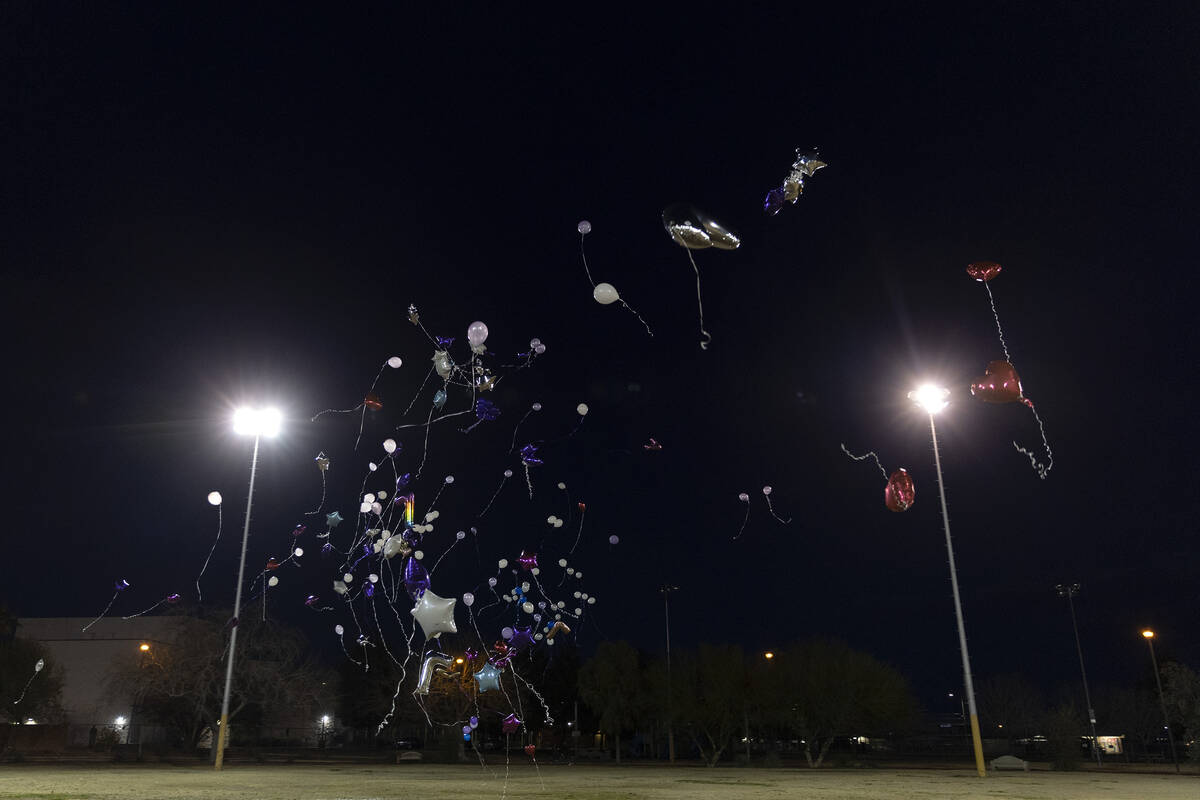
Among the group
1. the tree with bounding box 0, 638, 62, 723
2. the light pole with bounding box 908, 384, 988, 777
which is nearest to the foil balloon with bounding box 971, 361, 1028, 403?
the light pole with bounding box 908, 384, 988, 777

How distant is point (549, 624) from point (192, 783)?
931 centimetres

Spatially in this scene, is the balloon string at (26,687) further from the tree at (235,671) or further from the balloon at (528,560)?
the balloon at (528,560)

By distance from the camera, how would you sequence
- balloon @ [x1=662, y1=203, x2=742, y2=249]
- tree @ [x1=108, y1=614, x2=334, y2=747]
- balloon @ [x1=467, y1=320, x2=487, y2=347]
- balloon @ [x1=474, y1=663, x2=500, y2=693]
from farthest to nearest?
tree @ [x1=108, y1=614, x2=334, y2=747]
balloon @ [x1=474, y1=663, x2=500, y2=693]
balloon @ [x1=467, y1=320, x2=487, y2=347]
balloon @ [x1=662, y1=203, x2=742, y2=249]

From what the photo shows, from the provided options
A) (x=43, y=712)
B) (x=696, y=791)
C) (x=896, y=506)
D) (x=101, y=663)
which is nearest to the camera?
(x=696, y=791)

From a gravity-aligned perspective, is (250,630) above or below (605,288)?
below

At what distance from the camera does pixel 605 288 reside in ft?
52.0

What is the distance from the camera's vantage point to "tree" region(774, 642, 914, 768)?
4447cm

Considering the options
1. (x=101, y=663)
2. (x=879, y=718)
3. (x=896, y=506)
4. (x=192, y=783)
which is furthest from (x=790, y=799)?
(x=101, y=663)

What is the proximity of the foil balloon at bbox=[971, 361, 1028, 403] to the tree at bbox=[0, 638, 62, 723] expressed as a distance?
50198 millimetres

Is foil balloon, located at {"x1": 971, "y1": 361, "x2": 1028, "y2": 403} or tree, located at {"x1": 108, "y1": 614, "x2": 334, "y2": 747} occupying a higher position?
foil balloon, located at {"x1": 971, "y1": 361, "x2": 1028, "y2": 403}

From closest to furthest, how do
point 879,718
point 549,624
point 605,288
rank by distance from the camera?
point 605,288, point 549,624, point 879,718

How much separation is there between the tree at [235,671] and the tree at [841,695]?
24863 millimetres

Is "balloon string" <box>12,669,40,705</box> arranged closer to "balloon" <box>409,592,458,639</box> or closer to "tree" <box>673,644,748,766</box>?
"tree" <box>673,644,748,766</box>

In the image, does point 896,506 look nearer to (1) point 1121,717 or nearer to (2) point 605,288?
(2) point 605,288
